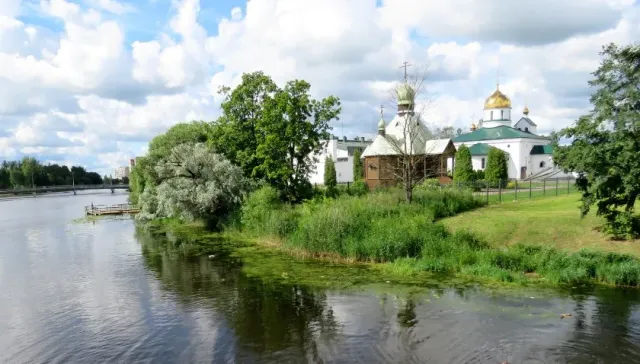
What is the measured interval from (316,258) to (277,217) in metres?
5.08

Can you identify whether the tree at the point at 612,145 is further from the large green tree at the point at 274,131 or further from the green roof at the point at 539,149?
the green roof at the point at 539,149

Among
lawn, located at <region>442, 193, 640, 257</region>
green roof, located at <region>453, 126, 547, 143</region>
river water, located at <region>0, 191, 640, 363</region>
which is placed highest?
green roof, located at <region>453, 126, 547, 143</region>

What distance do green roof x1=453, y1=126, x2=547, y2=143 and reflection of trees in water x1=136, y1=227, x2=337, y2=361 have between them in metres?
55.6

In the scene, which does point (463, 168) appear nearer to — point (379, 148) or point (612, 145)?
point (379, 148)

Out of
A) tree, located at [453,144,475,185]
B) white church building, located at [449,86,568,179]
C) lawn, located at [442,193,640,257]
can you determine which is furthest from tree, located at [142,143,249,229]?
white church building, located at [449,86,568,179]

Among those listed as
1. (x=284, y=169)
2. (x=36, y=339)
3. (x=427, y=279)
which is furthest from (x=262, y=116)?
(x=36, y=339)

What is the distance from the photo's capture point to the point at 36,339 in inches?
530

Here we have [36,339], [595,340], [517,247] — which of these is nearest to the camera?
[595,340]

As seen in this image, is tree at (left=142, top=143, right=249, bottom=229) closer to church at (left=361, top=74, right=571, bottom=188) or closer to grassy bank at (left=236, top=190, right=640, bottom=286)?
grassy bank at (left=236, top=190, right=640, bottom=286)

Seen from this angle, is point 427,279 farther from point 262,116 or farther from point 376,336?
point 262,116

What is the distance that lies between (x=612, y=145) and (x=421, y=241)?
870cm

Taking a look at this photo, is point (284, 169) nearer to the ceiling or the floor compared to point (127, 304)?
nearer to the ceiling

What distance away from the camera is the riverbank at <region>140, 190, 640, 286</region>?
17422 millimetres

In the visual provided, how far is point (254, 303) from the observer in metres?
16.2
